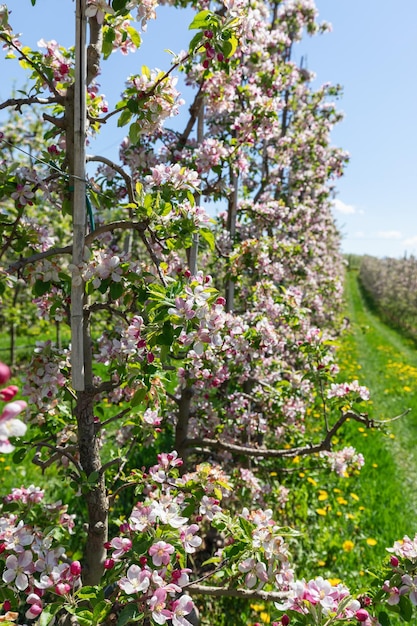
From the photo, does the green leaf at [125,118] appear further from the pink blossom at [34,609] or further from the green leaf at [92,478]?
the pink blossom at [34,609]

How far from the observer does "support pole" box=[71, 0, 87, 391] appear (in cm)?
149

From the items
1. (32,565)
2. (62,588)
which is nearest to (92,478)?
(32,565)

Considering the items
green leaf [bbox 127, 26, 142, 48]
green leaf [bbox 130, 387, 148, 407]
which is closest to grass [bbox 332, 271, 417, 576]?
green leaf [bbox 130, 387, 148, 407]

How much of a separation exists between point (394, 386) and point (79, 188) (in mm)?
9277

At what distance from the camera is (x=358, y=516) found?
13.2 feet

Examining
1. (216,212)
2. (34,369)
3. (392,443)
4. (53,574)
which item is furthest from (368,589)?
(392,443)

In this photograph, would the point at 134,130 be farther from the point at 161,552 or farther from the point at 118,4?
the point at 161,552

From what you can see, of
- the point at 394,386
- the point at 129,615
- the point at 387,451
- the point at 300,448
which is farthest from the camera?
the point at 394,386

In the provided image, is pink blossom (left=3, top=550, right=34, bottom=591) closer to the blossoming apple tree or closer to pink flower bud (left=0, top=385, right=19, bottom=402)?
the blossoming apple tree

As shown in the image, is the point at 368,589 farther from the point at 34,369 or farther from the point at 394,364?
the point at 394,364

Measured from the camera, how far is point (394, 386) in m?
9.64

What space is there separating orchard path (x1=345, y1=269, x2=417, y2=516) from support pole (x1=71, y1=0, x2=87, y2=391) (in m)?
1.88

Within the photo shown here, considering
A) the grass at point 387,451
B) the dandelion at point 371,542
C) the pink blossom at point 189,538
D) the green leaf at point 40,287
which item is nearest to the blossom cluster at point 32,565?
the pink blossom at point 189,538

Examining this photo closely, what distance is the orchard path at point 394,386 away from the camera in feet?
19.4
